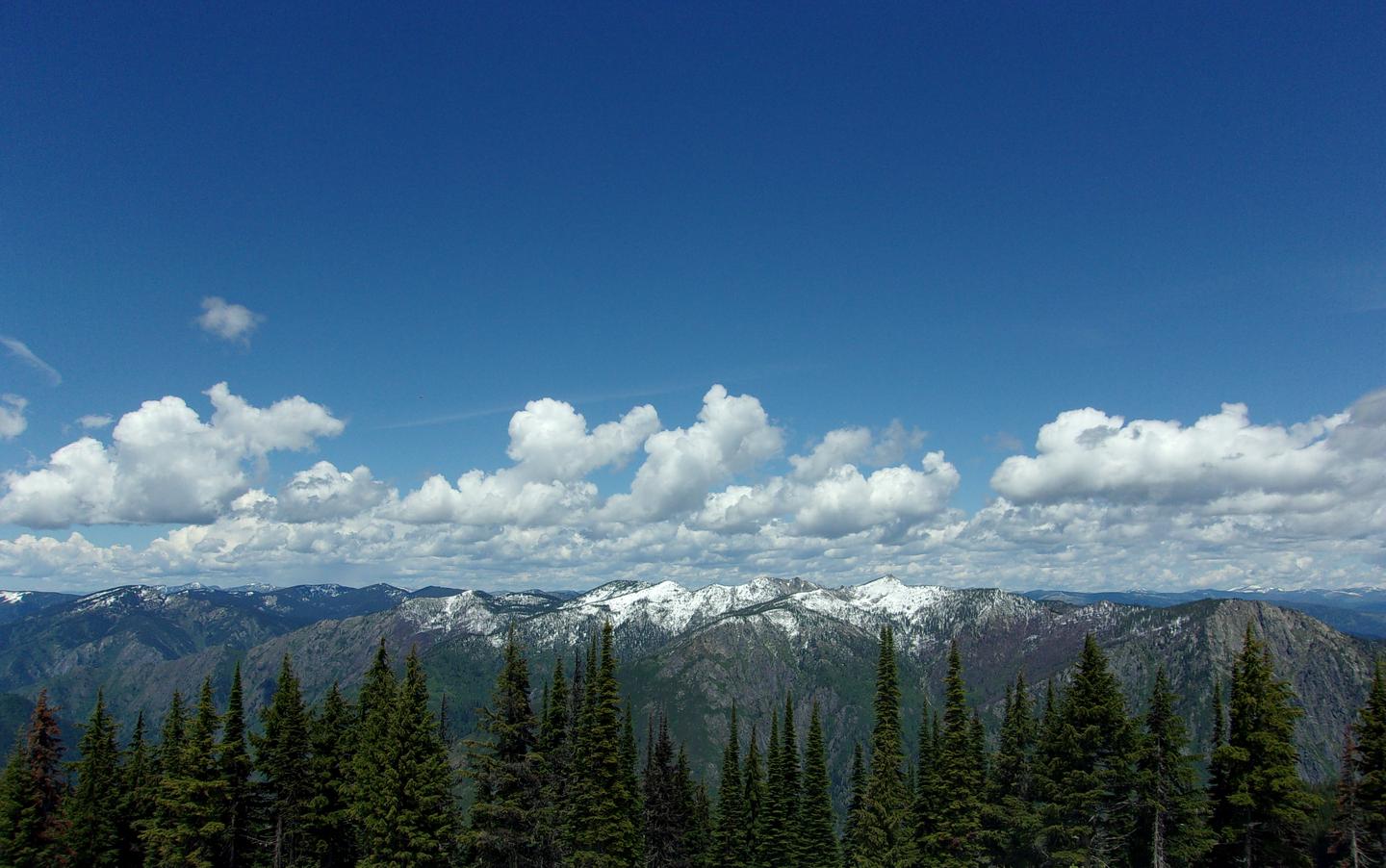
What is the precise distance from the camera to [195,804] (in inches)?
2032

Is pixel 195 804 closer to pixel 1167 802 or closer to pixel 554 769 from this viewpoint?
pixel 554 769

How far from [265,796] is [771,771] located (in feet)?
176

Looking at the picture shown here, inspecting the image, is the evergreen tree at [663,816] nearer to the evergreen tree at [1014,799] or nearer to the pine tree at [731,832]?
Result: the pine tree at [731,832]

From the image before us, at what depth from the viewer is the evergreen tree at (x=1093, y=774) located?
44.3 m

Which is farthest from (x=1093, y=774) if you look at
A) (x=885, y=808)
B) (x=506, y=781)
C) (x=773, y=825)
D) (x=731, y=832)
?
(x=731, y=832)

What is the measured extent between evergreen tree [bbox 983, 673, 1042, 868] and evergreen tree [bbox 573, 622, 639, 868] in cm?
2641

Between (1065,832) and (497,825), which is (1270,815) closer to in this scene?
(1065,832)

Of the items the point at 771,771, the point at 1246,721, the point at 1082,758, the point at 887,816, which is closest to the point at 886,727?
the point at 887,816

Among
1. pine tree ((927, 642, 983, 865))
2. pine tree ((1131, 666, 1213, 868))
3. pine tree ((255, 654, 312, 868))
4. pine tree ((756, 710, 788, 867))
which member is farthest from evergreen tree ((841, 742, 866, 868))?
pine tree ((255, 654, 312, 868))

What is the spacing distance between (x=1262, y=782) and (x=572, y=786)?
1736 inches

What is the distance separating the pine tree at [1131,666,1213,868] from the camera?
1633 inches

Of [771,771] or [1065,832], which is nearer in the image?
[1065,832]

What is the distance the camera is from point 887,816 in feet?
238

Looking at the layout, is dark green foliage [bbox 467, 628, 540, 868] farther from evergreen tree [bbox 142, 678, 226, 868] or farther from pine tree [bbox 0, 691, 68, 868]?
pine tree [bbox 0, 691, 68, 868]
